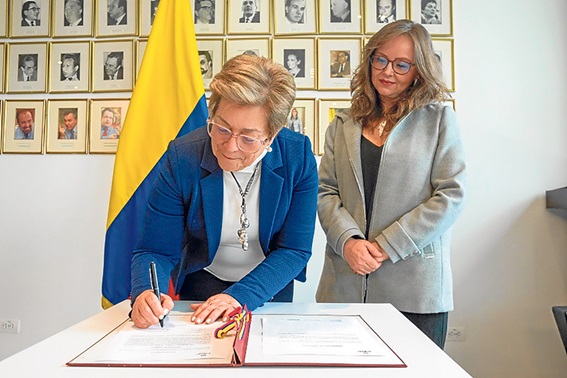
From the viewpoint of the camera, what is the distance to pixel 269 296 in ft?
3.76

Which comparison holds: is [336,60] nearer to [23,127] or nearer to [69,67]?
[69,67]

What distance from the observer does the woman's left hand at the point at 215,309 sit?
100 centimetres

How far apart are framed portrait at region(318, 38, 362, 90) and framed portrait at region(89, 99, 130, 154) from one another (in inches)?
43.6

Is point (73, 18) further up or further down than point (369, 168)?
further up

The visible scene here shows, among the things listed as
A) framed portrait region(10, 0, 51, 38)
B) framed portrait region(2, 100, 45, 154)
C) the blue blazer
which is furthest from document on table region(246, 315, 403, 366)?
framed portrait region(10, 0, 51, 38)

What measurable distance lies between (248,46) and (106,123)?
0.91 metres

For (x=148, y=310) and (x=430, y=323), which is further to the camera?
(x=430, y=323)

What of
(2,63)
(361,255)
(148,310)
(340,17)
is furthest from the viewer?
(2,63)

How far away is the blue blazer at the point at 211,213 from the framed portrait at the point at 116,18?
183 cm

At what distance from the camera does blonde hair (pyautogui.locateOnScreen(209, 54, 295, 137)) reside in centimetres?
107

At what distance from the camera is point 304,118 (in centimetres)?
269

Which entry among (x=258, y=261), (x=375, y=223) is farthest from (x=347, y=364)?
(x=375, y=223)

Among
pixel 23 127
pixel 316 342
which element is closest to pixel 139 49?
pixel 23 127

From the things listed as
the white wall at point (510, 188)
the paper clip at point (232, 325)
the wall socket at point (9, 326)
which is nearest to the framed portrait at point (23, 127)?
the wall socket at point (9, 326)
